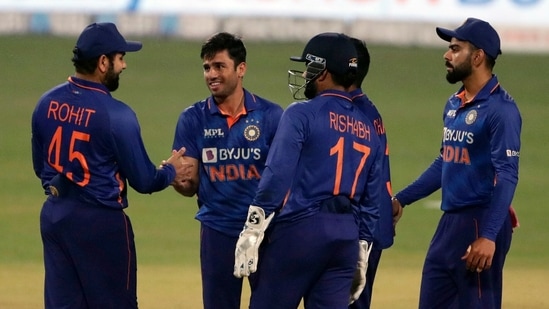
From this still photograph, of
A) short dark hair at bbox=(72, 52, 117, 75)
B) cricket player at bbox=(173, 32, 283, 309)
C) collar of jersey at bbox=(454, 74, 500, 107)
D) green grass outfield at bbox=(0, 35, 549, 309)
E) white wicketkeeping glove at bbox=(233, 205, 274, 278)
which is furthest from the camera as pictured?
green grass outfield at bbox=(0, 35, 549, 309)

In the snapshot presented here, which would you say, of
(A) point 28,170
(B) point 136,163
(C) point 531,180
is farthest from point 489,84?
(A) point 28,170

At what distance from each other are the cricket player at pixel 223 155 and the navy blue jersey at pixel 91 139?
0.44m

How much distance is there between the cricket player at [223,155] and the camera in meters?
6.77

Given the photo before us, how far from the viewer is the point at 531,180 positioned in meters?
13.8

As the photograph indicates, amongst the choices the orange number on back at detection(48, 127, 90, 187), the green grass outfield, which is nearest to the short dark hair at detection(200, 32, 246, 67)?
the orange number on back at detection(48, 127, 90, 187)

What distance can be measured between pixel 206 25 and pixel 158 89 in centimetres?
353

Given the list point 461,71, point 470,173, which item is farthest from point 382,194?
point 461,71

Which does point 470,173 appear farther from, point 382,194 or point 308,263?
point 308,263

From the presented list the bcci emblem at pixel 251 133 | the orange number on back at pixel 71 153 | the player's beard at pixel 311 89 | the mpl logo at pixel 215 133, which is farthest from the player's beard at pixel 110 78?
the player's beard at pixel 311 89

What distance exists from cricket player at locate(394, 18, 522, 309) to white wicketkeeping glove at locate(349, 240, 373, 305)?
67 cm

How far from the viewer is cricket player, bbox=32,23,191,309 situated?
643cm

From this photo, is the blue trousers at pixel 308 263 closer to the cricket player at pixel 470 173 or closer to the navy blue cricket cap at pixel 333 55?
the navy blue cricket cap at pixel 333 55

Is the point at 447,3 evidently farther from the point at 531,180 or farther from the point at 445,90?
the point at 531,180

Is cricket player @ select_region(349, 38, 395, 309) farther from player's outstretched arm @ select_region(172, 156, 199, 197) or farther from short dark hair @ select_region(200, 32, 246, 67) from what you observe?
player's outstretched arm @ select_region(172, 156, 199, 197)
